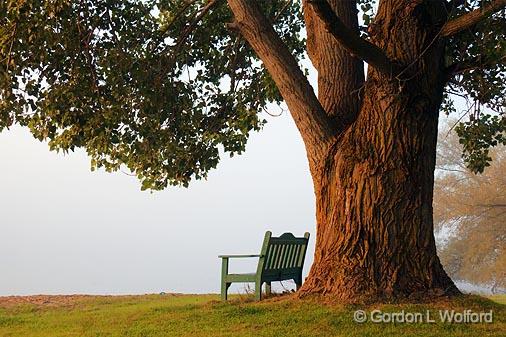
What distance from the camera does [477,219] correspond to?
32375mm

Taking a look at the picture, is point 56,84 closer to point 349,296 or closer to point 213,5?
point 213,5

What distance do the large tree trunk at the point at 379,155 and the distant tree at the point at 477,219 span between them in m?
→ 21.2

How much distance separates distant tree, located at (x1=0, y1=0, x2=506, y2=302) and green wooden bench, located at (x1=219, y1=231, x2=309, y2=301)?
2.84 feet

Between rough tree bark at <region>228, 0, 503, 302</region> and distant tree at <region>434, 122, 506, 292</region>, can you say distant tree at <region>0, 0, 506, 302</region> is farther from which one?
distant tree at <region>434, 122, 506, 292</region>

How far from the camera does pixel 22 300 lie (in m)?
15.7

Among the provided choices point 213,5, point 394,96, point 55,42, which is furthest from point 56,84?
point 394,96

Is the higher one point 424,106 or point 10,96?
point 10,96

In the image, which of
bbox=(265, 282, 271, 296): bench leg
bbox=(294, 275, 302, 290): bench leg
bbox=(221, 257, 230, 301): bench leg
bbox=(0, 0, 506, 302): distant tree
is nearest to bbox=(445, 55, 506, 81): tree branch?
bbox=(0, 0, 506, 302): distant tree

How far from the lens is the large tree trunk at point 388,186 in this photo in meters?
10.5

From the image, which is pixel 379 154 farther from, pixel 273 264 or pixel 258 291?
pixel 258 291

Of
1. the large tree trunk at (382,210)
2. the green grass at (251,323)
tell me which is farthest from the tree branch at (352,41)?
the green grass at (251,323)

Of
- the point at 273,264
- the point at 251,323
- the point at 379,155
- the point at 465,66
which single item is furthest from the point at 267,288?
the point at 465,66

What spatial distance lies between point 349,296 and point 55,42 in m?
7.24

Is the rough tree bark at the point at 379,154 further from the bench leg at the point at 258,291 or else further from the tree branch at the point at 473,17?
the bench leg at the point at 258,291
